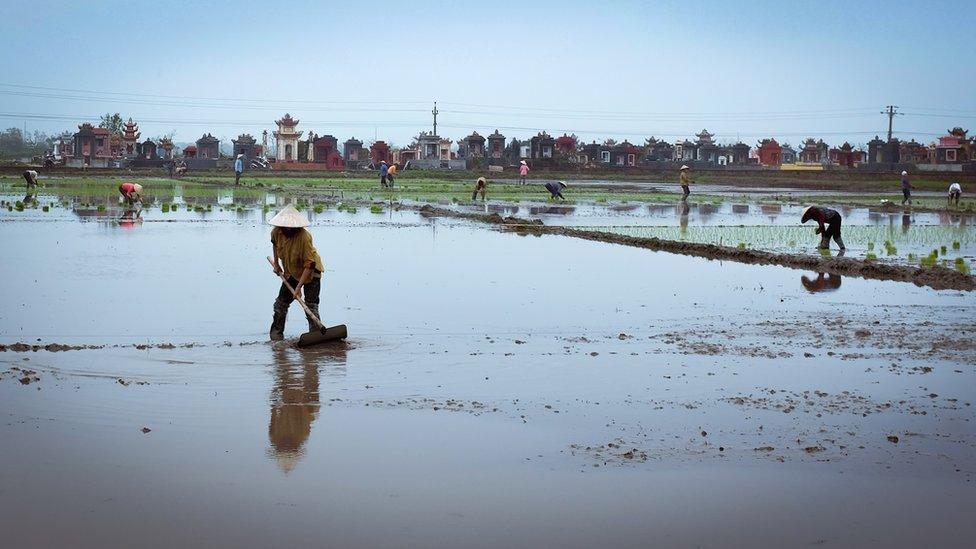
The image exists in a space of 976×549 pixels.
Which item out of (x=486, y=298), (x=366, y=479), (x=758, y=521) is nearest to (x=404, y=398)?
(x=366, y=479)

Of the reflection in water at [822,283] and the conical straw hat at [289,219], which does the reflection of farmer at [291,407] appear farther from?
the reflection in water at [822,283]

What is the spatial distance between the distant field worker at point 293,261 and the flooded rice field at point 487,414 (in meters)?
0.37

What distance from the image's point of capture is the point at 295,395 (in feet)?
27.5

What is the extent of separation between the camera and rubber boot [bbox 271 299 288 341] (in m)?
10.5

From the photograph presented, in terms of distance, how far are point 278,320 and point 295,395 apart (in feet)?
7.51

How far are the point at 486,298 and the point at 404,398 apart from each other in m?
5.68

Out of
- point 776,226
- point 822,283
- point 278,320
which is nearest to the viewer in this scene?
point 278,320

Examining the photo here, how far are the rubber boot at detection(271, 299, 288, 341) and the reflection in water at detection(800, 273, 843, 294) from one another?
755cm

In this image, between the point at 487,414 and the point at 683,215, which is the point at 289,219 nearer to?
the point at 487,414

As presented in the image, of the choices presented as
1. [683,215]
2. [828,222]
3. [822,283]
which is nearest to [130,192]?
[683,215]

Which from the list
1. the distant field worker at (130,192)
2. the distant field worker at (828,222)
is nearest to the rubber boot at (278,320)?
the distant field worker at (828,222)

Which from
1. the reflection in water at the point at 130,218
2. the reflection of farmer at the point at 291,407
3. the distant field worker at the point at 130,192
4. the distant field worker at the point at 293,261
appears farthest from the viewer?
the distant field worker at the point at 130,192

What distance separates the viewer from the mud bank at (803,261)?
1638cm

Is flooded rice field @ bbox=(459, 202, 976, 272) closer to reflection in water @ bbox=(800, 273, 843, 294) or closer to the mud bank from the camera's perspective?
the mud bank
